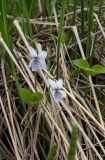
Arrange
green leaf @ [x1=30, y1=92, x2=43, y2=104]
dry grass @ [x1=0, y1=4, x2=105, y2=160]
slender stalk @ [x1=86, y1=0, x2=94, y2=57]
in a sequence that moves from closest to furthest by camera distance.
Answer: green leaf @ [x1=30, y1=92, x2=43, y2=104]
dry grass @ [x1=0, y1=4, x2=105, y2=160]
slender stalk @ [x1=86, y1=0, x2=94, y2=57]

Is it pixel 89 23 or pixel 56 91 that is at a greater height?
pixel 89 23

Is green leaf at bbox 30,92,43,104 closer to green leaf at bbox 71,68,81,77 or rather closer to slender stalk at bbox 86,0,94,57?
green leaf at bbox 71,68,81,77

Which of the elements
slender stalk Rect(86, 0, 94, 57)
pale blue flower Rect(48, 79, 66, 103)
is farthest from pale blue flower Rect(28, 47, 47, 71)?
slender stalk Rect(86, 0, 94, 57)

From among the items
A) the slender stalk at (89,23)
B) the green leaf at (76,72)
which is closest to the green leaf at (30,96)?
the green leaf at (76,72)

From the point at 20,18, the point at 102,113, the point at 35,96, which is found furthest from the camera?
the point at 20,18

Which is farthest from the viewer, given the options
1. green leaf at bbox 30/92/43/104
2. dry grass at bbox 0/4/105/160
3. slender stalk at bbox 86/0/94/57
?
slender stalk at bbox 86/0/94/57

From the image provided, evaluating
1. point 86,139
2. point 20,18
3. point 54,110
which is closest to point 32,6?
point 20,18

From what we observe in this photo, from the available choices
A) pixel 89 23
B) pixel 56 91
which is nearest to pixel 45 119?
pixel 56 91

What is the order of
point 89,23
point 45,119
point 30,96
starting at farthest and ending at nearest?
point 89,23 < point 45,119 < point 30,96

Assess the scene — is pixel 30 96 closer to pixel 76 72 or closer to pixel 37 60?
pixel 37 60

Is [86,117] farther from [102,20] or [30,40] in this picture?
[102,20]

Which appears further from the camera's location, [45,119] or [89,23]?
[89,23]
